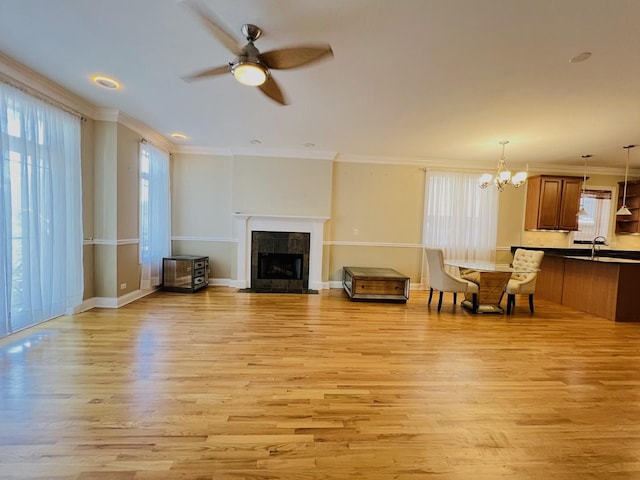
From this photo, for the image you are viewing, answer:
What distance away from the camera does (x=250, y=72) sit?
2084mm

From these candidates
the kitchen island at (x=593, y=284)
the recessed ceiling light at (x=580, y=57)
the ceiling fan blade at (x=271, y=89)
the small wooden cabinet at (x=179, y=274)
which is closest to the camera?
the recessed ceiling light at (x=580, y=57)

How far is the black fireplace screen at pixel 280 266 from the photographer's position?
18.6 feet

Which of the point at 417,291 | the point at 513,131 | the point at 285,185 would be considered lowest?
the point at 417,291

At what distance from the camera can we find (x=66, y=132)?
351 centimetres

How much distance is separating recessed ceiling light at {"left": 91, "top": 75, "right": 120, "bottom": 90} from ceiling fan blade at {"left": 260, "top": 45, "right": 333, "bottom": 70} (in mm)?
2017

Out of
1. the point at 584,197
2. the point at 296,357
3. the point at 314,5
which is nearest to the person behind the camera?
the point at 314,5

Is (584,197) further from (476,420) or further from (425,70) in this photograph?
(476,420)

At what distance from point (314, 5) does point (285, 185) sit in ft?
12.8

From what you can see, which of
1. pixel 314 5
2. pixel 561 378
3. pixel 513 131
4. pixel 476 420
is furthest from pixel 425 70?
pixel 561 378

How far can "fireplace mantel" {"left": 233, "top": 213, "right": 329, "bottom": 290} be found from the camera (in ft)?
18.3

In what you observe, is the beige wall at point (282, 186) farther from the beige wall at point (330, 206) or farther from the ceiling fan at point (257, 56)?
the ceiling fan at point (257, 56)

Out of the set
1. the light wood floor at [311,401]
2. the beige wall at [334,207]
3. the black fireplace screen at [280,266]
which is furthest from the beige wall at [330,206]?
the light wood floor at [311,401]

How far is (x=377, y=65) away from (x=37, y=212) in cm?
379

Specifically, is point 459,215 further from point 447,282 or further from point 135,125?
point 135,125
